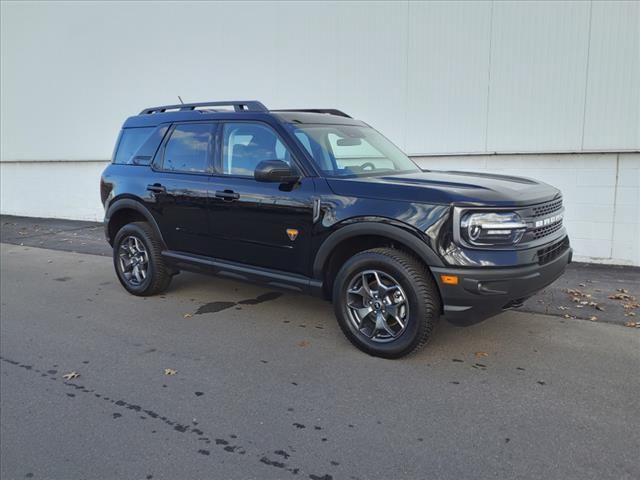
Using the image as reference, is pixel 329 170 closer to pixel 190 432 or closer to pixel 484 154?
pixel 190 432

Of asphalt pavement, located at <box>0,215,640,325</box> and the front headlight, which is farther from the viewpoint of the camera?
asphalt pavement, located at <box>0,215,640,325</box>

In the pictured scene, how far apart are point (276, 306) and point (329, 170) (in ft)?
6.03

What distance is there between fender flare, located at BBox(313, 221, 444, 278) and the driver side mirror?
0.62 metres

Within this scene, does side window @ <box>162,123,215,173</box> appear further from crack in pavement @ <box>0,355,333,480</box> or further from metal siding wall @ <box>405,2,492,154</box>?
metal siding wall @ <box>405,2,492,154</box>

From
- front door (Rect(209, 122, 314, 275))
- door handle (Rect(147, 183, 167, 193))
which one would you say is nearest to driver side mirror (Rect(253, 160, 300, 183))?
front door (Rect(209, 122, 314, 275))

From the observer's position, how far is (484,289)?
3.79 m

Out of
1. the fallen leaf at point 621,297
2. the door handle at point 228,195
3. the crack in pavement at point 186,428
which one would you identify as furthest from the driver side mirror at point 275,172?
→ the fallen leaf at point 621,297

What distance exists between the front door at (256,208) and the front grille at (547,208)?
175cm

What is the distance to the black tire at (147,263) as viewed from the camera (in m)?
5.95

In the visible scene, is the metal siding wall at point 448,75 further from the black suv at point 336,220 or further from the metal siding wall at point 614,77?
the black suv at point 336,220

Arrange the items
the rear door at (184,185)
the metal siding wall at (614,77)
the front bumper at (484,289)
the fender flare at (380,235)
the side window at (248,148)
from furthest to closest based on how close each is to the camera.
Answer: the metal siding wall at (614,77), the rear door at (184,185), the side window at (248,148), the fender flare at (380,235), the front bumper at (484,289)

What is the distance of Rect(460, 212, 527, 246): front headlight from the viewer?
12.5ft

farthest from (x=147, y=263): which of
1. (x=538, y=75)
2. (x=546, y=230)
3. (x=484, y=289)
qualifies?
(x=538, y=75)

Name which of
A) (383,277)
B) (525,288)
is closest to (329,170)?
(383,277)
